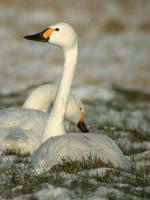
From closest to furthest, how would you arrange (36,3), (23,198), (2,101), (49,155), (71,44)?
(23,198), (49,155), (71,44), (2,101), (36,3)

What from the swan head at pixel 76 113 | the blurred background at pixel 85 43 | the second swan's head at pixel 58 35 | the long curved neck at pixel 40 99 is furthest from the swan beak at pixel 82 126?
the blurred background at pixel 85 43

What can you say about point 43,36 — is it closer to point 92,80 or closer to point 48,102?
point 48,102

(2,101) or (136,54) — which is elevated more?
(136,54)

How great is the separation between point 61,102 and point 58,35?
84 centimetres

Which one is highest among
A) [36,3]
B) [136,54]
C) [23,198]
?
[36,3]

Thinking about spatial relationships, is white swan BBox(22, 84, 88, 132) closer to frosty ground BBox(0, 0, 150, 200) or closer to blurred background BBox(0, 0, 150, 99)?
frosty ground BBox(0, 0, 150, 200)

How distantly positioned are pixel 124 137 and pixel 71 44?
8.26 ft

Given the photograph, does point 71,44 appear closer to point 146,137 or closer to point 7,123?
point 7,123

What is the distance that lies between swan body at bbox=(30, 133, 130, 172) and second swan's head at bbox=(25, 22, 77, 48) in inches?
58.2

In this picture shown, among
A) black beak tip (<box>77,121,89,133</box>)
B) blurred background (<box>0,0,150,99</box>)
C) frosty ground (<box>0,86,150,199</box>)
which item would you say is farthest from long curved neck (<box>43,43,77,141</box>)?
blurred background (<box>0,0,150,99</box>)

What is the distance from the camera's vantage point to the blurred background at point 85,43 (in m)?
25.7

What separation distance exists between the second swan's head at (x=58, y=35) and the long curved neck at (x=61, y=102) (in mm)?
193

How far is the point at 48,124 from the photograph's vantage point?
343 inches

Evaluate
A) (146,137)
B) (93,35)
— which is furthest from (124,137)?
(93,35)
